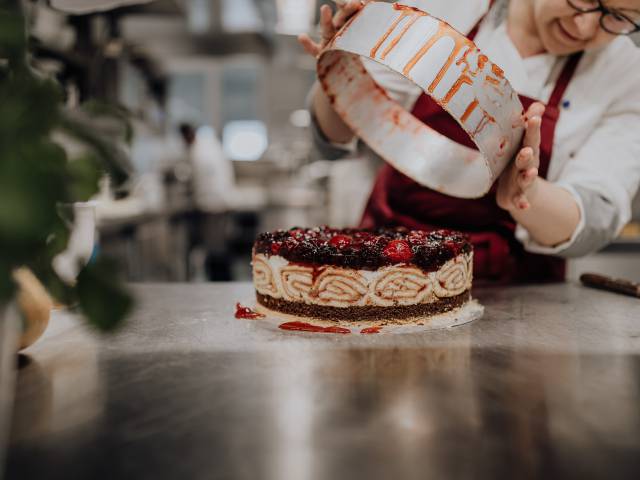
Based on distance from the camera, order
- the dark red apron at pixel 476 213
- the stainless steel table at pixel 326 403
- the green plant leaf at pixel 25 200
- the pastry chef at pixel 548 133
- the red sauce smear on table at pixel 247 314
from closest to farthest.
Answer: the green plant leaf at pixel 25 200 < the stainless steel table at pixel 326 403 < the red sauce smear on table at pixel 247 314 < the pastry chef at pixel 548 133 < the dark red apron at pixel 476 213

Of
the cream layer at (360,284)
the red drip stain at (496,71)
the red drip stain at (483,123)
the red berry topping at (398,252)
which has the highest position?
the red drip stain at (496,71)

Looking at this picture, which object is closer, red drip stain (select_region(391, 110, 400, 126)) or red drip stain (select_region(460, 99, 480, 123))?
red drip stain (select_region(460, 99, 480, 123))

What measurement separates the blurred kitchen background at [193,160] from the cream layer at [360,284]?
1.46ft

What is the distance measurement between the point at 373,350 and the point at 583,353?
1.06 ft

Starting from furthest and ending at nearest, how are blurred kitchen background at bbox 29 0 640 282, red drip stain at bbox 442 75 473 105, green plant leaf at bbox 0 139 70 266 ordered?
blurred kitchen background at bbox 29 0 640 282 < red drip stain at bbox 442 75 473 105 < green plant leaf at bbox 0 139 70 266

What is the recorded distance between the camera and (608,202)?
1.39 metres

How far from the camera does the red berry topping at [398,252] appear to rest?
106 centimetres

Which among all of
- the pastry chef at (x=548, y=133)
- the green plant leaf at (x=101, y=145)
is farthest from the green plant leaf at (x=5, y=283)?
the pastry chef at (x=548, y=133)

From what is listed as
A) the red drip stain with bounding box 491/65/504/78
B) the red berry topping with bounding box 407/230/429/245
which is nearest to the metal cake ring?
the red drip stain with bounding box 491/65/504/78

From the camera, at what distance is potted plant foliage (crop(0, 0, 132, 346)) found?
1.48ft

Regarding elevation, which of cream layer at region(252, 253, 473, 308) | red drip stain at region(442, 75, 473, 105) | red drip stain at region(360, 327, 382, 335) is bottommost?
red drip stain at region(360, 327, 382, 335)

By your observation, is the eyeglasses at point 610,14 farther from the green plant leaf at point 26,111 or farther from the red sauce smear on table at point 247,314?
the green plant leaf at point 26,111

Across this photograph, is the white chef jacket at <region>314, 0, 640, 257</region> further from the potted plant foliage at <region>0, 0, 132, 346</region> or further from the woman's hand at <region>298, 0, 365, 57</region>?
the potted plant foliage at <region>0, 0, 132, 346</region>

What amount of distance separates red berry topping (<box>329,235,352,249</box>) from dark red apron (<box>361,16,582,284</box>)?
0.49 meters
